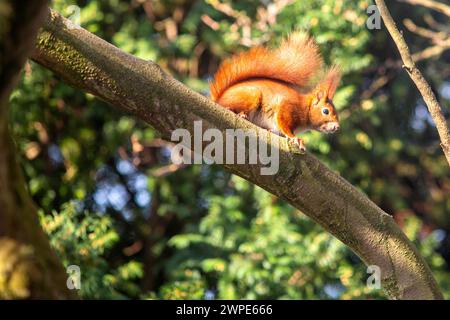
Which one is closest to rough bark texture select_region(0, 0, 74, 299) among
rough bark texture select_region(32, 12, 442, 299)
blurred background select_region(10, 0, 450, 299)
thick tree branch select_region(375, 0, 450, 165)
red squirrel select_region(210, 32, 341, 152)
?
rough bark texture select_region(32, 12, 442, 299)

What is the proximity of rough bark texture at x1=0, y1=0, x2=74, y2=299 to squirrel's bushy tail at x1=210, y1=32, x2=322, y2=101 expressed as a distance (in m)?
1.93

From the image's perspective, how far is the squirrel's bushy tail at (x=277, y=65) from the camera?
3.57m

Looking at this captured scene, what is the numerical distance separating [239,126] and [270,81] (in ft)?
3.85

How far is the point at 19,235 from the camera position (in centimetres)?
174

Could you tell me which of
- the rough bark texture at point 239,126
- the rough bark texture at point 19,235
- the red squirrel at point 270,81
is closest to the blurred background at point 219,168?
the red squirrel at point 270,81

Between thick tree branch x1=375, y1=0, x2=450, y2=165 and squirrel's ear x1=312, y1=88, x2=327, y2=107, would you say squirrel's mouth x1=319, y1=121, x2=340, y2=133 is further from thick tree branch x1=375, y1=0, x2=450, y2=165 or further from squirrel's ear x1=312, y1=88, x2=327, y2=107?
thick tree branch x1=375, y1=0, x2=450, y2=165

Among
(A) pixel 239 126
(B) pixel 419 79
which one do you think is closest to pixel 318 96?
(B) pixel 419 79

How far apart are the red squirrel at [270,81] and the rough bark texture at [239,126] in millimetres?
1043

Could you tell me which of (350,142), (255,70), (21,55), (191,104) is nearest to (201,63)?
(350,142)

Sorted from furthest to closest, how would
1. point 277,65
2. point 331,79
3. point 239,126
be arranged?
point 331,79 → point 277,65 → point 239,126

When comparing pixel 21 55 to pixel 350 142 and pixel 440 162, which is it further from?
pixel 440 162

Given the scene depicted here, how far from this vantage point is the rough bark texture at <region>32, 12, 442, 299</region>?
2.47 metres

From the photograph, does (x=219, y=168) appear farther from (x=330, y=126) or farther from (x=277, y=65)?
(x=277, y=65)

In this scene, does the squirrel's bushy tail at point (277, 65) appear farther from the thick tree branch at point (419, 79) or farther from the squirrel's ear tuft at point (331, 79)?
the thick tree branch at point (419, 79)
